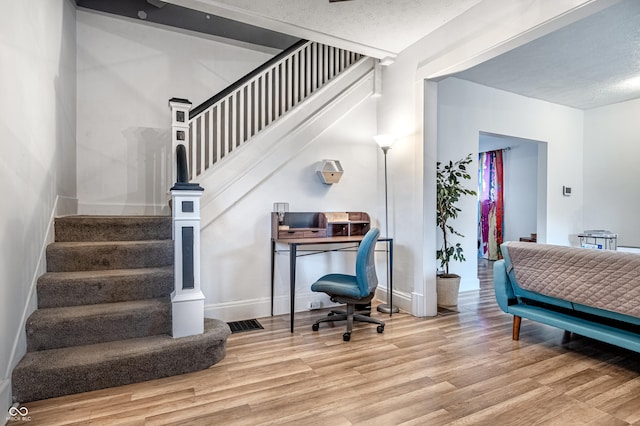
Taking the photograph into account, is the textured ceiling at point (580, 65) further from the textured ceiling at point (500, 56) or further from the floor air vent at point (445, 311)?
the floor air vent at point (445, 311)

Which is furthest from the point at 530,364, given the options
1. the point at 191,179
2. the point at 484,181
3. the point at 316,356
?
the point at 484,181

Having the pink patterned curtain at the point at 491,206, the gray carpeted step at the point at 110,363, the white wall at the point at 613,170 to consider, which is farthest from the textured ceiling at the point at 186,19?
the pink patterned curtain at the point at 491,206

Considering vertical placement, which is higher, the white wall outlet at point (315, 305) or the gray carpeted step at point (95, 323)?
the gray carpeted step at point (95, 323)

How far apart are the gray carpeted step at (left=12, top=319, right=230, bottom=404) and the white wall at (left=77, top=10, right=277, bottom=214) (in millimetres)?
2089

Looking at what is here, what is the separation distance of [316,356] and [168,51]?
150 inches

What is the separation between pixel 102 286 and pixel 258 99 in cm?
239

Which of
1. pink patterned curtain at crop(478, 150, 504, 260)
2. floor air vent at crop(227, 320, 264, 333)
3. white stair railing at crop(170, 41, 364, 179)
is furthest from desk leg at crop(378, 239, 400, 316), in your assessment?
pink patterned curtain at crop(478, 150, 504, 260)

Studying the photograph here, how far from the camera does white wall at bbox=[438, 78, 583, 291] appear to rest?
4590 mm

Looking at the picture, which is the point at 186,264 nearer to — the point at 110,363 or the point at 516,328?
the point at 110,363

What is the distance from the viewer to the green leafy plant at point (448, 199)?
4094mm

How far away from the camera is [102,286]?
258cm

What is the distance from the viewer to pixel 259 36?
4.47 meters

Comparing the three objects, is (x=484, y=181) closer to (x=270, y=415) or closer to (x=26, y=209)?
(x=270, y=415)

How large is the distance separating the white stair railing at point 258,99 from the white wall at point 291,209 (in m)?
0.54
